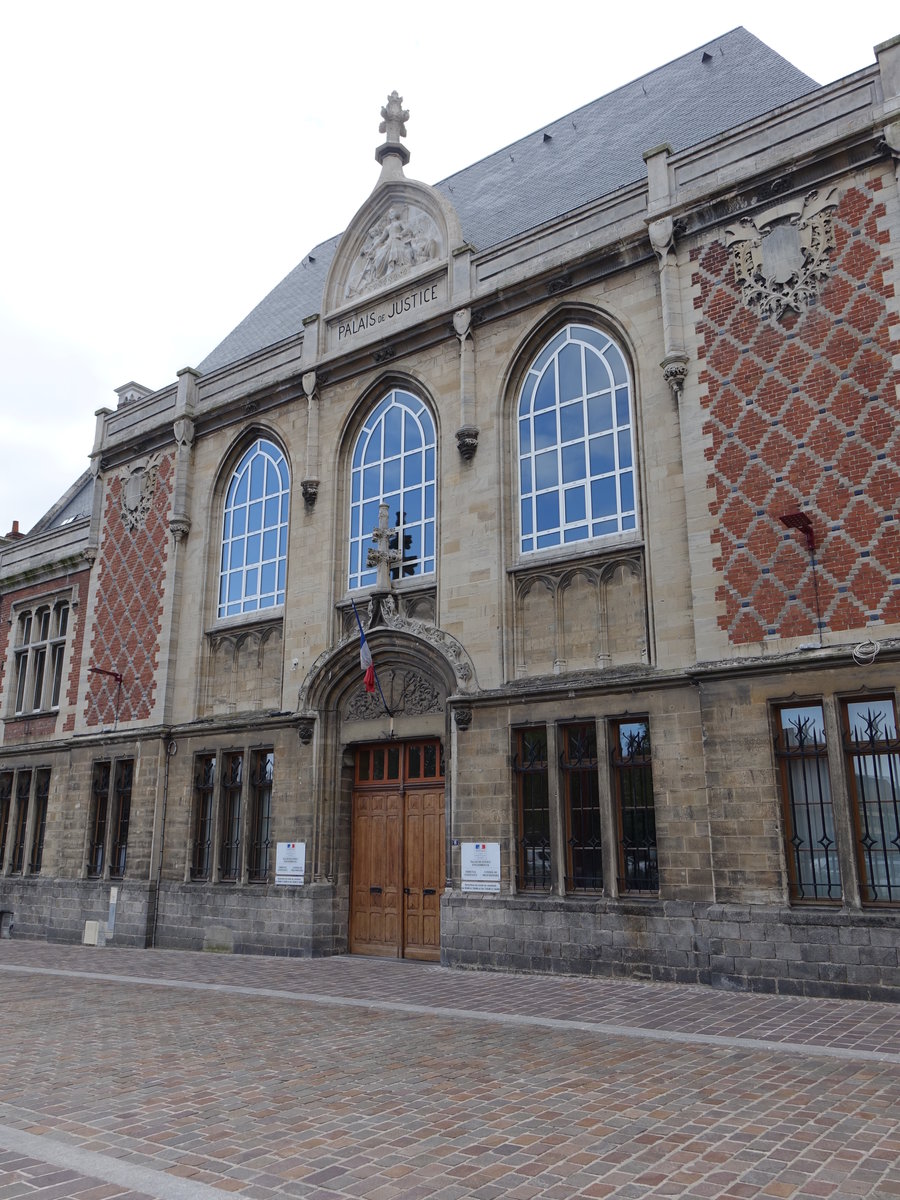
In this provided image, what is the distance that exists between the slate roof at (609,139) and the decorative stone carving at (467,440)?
356 centimetres

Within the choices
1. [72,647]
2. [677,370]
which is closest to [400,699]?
[677,370]

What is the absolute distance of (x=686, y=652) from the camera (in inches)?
470

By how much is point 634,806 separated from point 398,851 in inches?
170

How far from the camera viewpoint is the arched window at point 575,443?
1341cm

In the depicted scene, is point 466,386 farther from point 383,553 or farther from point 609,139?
point 609,139

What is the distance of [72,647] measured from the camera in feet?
69.0

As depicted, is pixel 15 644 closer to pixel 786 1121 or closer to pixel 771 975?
pixel 771 975

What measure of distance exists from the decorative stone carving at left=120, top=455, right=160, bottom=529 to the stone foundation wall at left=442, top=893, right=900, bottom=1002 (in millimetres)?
11101

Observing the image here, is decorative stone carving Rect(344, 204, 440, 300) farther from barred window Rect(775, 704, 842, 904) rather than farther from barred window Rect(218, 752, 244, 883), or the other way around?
barred window Rect(775, 704, 842, 904)

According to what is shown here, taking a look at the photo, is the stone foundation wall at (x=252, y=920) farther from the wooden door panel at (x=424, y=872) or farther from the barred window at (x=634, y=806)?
the barred window at (x=634, y=806)

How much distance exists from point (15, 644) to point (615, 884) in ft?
57.0

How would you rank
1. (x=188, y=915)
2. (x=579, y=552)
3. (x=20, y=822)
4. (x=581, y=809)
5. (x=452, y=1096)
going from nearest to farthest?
(x=452, y=1096) → (x=581, y=809) → (x=579, y=552) → (x=188, y=915) → (x=20, y=822)

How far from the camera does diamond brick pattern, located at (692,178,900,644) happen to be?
1068 cm

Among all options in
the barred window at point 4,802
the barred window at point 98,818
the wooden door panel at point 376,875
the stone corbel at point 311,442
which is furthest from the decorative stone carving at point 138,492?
the wooden door panel at point 376,875
